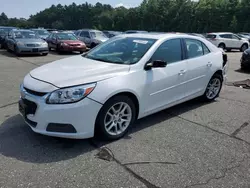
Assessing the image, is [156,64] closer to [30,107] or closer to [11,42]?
[30,107]

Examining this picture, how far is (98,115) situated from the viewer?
3451 millimetres

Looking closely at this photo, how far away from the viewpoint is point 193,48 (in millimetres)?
5078

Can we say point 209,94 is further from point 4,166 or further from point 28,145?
point 4,166

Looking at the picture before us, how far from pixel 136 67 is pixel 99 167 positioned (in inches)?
63.5

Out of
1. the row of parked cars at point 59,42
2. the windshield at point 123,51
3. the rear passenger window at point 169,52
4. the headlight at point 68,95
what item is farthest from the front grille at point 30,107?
the row of parked cars at point 59,42

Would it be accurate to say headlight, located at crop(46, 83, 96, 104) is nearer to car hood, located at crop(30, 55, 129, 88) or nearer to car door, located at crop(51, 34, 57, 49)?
car hood, located at crop(30, 55, 129, 88)

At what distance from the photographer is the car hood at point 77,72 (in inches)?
134

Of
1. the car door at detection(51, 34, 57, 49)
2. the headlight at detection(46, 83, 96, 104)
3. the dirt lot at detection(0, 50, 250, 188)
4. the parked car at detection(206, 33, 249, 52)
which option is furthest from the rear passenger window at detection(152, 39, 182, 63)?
the parked car at detection(206, 33, 249, 52)

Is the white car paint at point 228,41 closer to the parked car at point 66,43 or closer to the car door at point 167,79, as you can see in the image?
the parked car at point 66,43

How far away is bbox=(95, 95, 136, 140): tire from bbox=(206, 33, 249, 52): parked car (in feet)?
62.0

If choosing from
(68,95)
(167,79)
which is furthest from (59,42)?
(68,95)

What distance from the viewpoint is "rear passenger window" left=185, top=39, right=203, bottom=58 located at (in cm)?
492

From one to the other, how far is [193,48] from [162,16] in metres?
68.1

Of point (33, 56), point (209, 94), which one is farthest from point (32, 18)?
point (209, 94)
